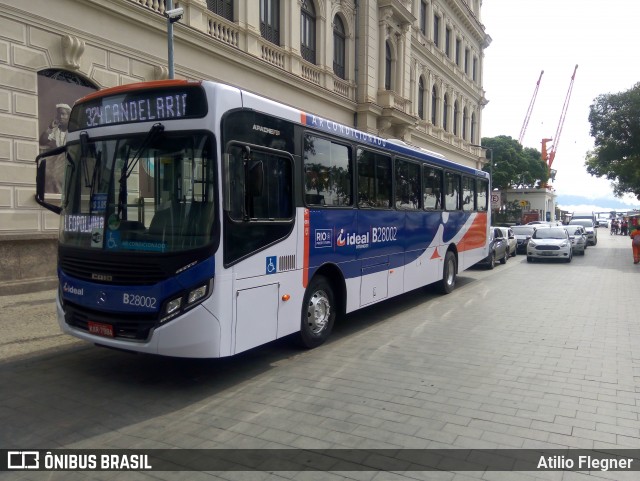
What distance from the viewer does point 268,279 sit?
6.05 metres

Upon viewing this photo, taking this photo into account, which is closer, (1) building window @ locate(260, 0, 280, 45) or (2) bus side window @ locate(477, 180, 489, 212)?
(2) bus side window @ locate(477, 180, 489, 212)

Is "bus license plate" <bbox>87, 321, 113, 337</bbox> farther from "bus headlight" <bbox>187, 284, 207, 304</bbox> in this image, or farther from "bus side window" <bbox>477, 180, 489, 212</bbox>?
"bus side window" <bbox>477, 180, 489, 212</bbox>

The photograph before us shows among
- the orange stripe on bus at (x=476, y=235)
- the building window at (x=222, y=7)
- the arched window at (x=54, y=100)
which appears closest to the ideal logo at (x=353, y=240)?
the orange stripe on bus at (x=476, y=235)

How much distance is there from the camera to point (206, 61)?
601 inches

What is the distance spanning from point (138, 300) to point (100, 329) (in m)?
0.67

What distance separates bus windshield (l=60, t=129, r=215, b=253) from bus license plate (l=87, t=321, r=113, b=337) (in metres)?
0.84

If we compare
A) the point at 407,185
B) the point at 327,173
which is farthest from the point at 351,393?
the point at 407,185

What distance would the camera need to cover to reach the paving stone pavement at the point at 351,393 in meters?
4.36

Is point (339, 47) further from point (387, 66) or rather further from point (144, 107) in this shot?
point (144, 107)

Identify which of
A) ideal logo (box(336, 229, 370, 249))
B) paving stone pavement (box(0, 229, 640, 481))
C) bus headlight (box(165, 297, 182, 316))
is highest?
ideal logo (box(336, 229, 370, 249))

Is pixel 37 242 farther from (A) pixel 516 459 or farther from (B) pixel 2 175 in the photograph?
(A) pixel 516 459

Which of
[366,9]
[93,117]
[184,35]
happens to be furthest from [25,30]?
[366,9]

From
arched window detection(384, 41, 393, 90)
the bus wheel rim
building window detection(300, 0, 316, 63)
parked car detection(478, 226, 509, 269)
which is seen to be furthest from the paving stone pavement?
arched window detection(384, 41, 393, 90)

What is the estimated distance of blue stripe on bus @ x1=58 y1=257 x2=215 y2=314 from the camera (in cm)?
520
